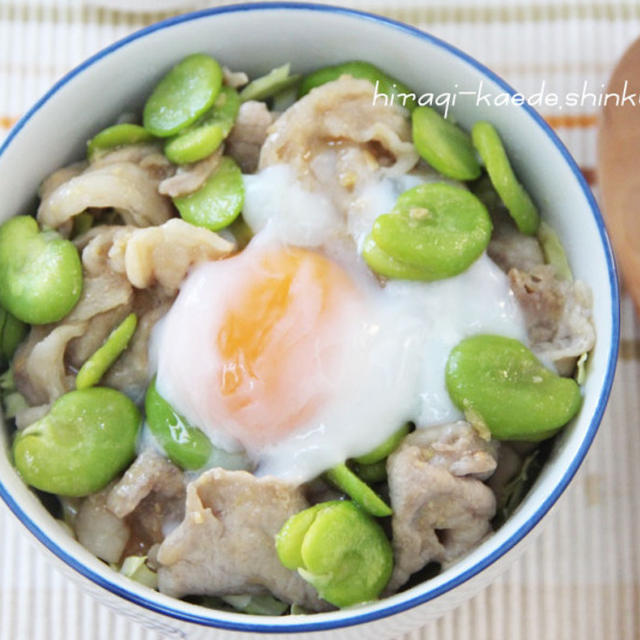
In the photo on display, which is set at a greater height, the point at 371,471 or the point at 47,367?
the point at 47,367

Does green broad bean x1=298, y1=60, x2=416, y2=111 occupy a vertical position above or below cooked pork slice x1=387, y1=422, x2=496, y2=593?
above

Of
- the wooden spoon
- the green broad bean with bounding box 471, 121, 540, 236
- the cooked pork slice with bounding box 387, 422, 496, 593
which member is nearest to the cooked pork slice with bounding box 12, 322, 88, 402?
the cooked pork slice with bounding box 387, 422, 496, 593

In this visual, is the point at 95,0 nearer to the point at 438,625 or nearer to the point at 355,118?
the point at 355,118

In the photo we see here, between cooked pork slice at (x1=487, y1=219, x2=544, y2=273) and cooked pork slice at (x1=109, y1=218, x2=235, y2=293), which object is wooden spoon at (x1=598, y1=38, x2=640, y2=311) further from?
cooked pork slice at (x1=109, y1=218, x2=235, y2=293)

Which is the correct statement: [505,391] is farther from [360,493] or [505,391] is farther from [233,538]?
[233,538]

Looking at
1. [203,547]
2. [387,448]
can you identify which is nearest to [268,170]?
[387,448]

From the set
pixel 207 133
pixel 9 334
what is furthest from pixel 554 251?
pixel 9 334

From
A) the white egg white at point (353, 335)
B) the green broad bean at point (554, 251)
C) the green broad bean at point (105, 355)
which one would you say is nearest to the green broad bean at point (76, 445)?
the green broad bean at point (105, 355)
